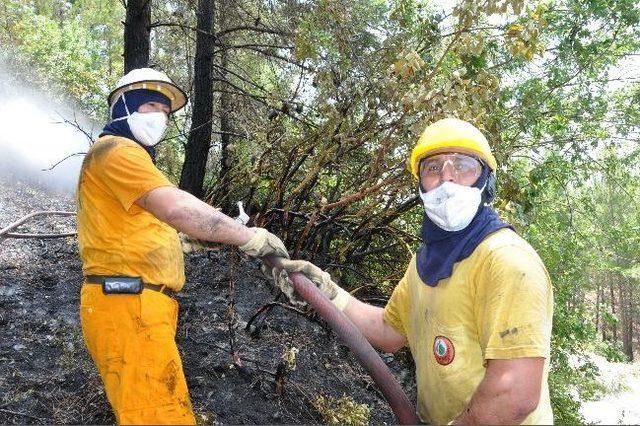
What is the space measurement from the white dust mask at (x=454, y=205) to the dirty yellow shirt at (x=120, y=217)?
1.37m

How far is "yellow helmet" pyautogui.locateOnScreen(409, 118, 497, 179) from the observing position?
Result: 2301 mm

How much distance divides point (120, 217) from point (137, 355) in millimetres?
720

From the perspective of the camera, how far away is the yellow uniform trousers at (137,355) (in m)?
2.59

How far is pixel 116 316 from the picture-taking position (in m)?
2.75

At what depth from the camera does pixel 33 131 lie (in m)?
18.3

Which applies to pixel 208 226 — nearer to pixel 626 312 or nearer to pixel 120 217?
pixel 120 217

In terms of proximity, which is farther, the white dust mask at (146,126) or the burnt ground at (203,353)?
the burnt ground at (203,353)

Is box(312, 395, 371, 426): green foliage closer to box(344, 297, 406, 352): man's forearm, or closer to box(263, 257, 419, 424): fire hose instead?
box(344, 297, 406, 352): man's forearm

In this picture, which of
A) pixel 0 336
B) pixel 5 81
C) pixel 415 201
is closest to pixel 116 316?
pixel 0 336

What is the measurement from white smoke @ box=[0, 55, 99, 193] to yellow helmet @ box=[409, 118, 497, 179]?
632 inches

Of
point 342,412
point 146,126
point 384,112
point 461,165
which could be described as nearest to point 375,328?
point 461,165

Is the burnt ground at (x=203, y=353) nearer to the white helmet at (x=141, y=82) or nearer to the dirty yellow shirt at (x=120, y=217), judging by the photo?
the dirty yellow shirt at (x=120, y=217)

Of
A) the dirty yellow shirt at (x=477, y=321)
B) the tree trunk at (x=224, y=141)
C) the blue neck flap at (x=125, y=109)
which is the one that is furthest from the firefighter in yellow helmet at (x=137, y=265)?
the tree trunk at (x=224, y=141)

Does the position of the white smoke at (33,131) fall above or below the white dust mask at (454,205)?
above
